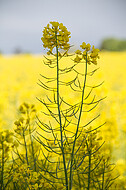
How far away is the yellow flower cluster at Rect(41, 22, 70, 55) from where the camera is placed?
0.83 meters

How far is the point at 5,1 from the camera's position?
93.9 m

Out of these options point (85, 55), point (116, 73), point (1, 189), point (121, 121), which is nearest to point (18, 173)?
point (1, 189)

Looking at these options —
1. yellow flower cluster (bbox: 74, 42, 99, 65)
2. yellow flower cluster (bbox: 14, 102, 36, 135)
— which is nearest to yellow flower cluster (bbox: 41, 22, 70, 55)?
yellow flower cluster (bbox: 74, 42, 99, 65)

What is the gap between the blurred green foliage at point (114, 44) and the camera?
27.0 metres

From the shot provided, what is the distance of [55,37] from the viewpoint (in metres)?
0.84

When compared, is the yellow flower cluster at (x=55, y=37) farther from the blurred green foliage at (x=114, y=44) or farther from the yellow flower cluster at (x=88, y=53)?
the blurred green foliage at (x=114, y=44)

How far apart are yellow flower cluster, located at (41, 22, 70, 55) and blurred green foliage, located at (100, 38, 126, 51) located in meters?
26.3

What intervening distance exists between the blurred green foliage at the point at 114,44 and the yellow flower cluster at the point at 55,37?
26284mm

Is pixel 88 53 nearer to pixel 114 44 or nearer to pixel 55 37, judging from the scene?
pixel 55 37

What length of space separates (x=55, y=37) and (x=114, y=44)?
28.7m

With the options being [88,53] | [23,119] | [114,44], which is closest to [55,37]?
[88,53]

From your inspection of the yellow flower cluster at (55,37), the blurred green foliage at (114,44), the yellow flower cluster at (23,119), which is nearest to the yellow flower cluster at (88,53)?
the yellow flower cluster at (55,37)

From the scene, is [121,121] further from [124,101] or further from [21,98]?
[21,98]

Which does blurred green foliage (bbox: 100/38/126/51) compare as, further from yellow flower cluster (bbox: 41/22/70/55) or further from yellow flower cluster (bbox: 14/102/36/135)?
yellow flower cluster (bbox: 41/22/70/55)
